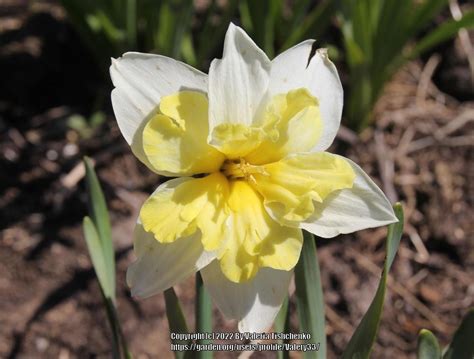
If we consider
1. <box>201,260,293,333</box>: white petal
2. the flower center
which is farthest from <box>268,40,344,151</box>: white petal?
<box>201,260,293,333</box>: white petal

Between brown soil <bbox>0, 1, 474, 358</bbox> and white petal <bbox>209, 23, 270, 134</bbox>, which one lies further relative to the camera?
brown soil <bbox>0, 1, 474, 358</bbox>

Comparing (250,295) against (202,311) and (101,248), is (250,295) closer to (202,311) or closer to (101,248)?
(202,311)

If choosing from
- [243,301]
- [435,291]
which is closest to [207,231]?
[243,301]

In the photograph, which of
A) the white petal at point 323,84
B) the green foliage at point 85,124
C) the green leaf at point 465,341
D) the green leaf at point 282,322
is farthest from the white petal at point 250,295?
the green foliage at point 85,124

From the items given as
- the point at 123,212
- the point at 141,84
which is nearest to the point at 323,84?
the point at 141,84

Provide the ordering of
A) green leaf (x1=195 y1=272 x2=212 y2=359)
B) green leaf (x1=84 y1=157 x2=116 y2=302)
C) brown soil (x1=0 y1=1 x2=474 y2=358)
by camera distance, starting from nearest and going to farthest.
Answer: green leaf (x1=195 y1=272 x2=212 y2=359), green leaf (x1=84 y1=157 x2=116 y2=302), brown soil (x1=0 y1=1 x2=474 y2=358)

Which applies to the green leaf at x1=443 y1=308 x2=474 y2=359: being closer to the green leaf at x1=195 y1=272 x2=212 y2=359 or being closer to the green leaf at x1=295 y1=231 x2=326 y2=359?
the green leaf at x1=295 y1=231 x2=326 y2=359
